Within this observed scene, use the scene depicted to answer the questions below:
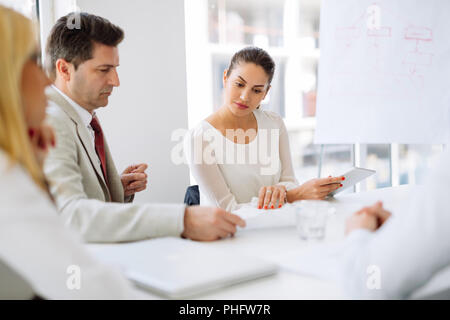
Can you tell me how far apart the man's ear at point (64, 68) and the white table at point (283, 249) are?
30.6 inches

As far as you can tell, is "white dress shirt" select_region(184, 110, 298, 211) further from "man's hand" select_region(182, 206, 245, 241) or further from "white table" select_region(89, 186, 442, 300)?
"man's hand" select_region(182, 206, 245, 241)

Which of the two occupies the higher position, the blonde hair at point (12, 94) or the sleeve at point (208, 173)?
the blonde hair at point (12, 94)

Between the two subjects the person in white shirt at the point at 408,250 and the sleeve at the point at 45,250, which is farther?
the person in white shirt at the point at 408,250

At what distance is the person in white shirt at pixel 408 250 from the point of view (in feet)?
2.19

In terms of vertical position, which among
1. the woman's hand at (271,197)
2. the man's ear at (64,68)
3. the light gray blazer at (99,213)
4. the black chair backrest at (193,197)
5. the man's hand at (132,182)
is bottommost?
the black chair backrest at (193,197)

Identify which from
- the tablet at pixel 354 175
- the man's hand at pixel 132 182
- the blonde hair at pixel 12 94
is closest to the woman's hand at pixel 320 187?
the tablet at pixel 354 175

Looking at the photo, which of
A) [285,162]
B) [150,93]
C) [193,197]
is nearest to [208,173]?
[193,197]

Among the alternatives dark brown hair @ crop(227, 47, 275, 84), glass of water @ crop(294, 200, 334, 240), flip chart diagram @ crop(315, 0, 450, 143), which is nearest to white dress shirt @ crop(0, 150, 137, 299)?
glass of water @ crop(294, 200, 334, 240)

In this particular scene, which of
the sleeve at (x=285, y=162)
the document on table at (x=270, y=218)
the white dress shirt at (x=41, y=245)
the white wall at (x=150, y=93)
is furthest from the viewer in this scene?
the white wall at (x=150, y=93)

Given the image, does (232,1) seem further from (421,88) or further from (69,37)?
(69,37)

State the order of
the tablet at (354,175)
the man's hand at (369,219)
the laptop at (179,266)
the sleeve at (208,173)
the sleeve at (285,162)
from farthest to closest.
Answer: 1. the sleeve at (285,162)
2. the sleeve at (208,173)
3. the tablet at (354,175)
4. the man's hand at (369,219)
5. the laptop at (179,266)

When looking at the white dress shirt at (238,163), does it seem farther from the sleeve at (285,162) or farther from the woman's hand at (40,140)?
the woman's hand at (40,140)

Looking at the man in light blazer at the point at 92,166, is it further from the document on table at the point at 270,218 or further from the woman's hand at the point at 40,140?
the woman's hand at the point at 40,140

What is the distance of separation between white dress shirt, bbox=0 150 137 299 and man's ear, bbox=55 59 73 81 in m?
0.97
